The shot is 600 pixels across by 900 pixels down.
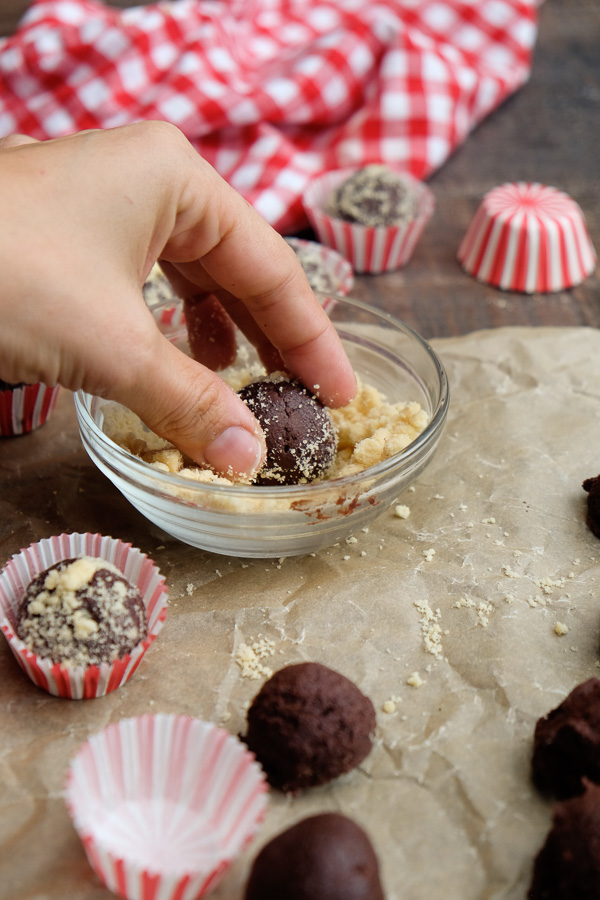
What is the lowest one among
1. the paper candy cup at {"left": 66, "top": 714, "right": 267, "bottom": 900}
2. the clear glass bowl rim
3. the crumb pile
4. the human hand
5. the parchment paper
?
the parchment paper

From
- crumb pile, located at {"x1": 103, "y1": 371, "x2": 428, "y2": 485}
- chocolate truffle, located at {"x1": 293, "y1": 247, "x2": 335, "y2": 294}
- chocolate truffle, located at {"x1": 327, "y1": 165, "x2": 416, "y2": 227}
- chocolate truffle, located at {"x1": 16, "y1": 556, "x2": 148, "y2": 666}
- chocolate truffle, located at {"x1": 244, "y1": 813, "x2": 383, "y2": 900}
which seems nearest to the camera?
chocolate truffle, located at {"x1": 244, "y1": 813, "x2": 383, "y2": 900}

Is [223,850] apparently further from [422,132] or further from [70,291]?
[422,132]

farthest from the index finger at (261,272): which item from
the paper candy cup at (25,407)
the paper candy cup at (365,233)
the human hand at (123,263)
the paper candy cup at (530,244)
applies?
the paper candy cup at (530,244)

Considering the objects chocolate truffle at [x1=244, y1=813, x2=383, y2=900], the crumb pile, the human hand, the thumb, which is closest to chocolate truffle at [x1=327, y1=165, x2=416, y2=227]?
the crumb pile

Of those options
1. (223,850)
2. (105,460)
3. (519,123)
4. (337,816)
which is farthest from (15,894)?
(519,123)

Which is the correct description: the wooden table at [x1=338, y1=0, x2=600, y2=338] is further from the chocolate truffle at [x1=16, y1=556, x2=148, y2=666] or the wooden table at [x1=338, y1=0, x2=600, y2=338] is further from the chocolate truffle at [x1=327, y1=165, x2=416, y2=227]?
the chocolate truffle at [x1=16, y1=556, x2=148, y2=666]

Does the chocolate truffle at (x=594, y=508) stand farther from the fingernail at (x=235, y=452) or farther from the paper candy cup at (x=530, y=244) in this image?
the paper candy cup at (x=530, y=244)
